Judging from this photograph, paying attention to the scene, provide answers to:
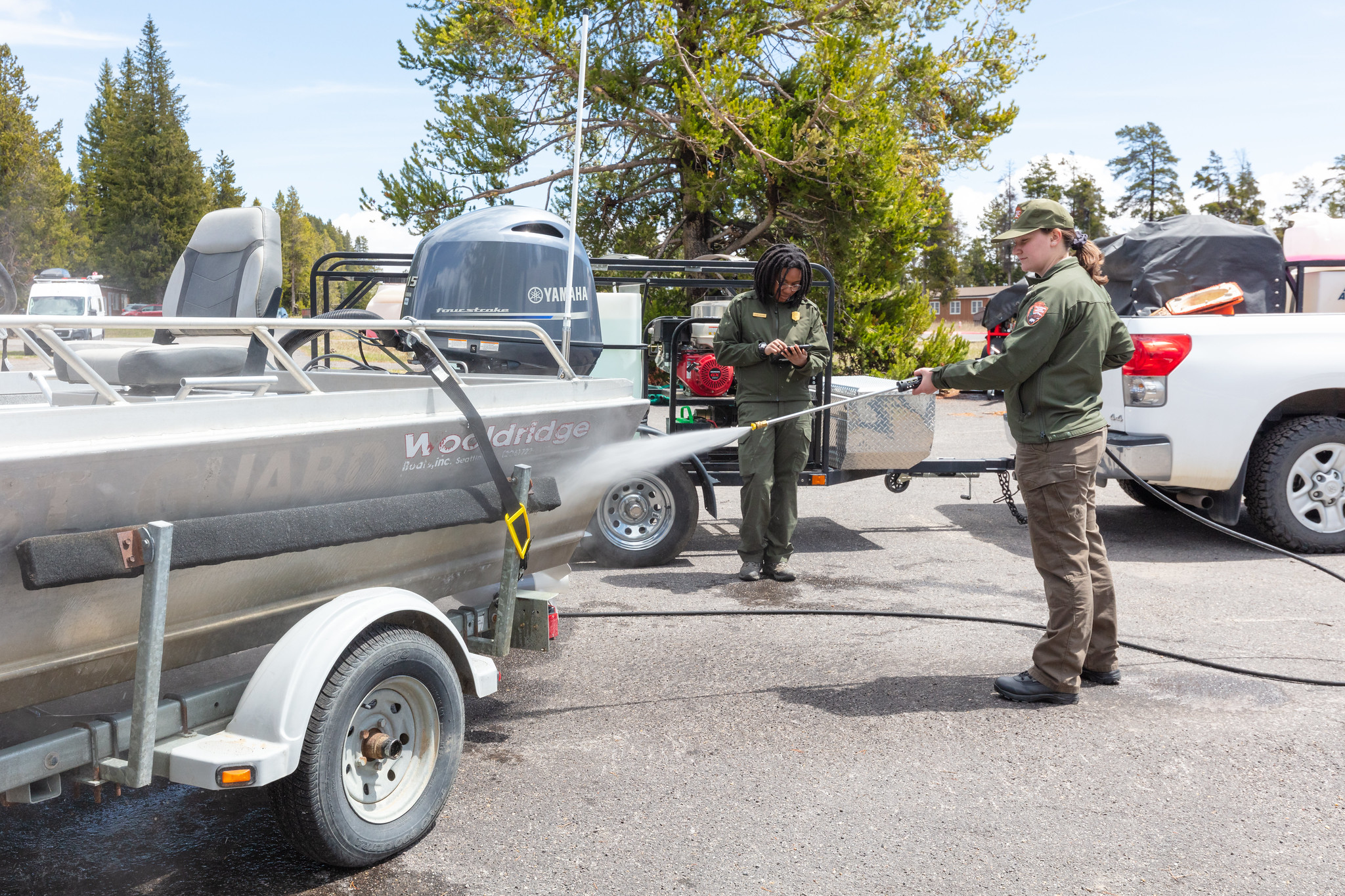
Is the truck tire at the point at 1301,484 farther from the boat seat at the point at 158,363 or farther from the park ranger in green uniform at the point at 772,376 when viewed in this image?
the boat seat at the point at 158,363

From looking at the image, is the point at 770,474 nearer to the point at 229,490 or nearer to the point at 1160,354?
the point at 1160,354

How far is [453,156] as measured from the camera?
18797 mm

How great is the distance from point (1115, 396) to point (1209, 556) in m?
1.32

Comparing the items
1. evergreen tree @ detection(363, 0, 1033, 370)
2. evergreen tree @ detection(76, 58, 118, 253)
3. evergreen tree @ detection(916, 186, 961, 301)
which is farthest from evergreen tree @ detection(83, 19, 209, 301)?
evergreen tree @ detection(363, 0, 1033, 370)

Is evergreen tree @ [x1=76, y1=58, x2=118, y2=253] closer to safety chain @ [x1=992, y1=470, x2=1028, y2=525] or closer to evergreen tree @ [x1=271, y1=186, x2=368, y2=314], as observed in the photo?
evergreen tree @ [x1=271, y1=186, x2=368, y2=314]

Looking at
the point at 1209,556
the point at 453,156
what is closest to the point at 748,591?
the point at 1209,556

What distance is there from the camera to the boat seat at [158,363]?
4.39m

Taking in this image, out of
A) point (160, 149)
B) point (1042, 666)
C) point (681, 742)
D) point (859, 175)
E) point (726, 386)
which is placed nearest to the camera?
point (681, 742)

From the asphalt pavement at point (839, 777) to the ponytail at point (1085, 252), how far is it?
1915 mm

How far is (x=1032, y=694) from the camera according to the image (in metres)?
4.58

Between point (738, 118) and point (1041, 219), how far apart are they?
13763mm

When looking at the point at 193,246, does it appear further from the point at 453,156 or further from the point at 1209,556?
the point at 453,156

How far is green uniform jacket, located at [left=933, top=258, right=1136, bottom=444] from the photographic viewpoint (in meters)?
4.43

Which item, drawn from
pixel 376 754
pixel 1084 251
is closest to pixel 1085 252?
pixel 1084 251
